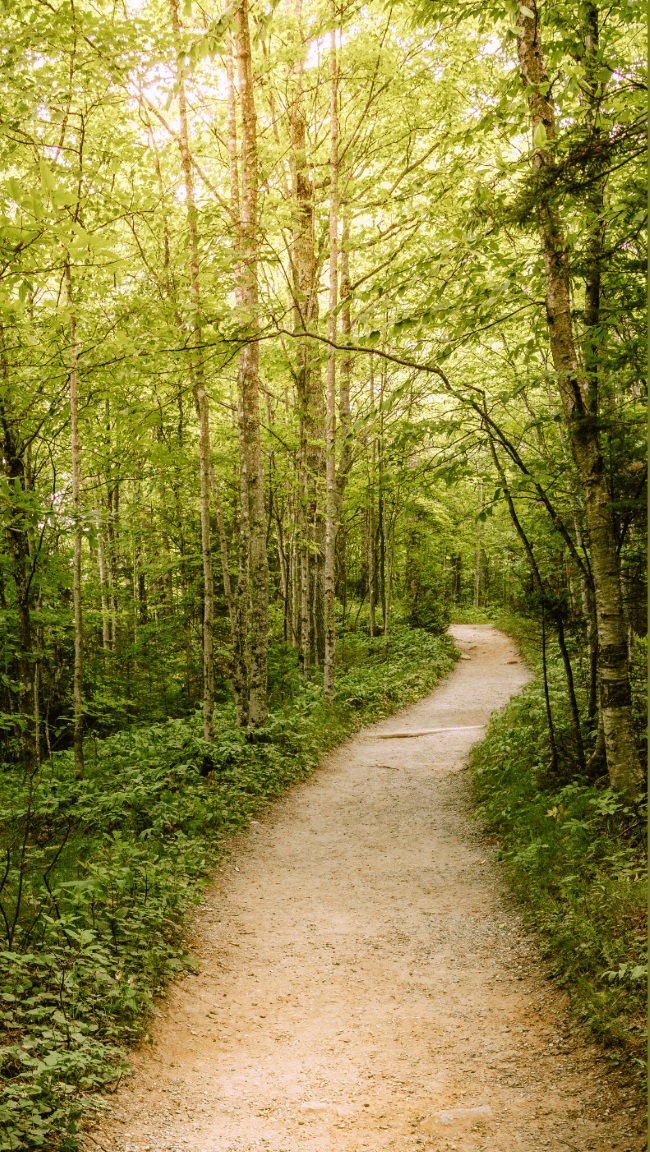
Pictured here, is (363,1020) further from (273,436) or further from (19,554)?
(273,436)

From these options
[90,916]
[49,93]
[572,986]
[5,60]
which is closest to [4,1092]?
[90,916]

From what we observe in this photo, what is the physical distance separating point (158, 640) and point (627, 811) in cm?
1111

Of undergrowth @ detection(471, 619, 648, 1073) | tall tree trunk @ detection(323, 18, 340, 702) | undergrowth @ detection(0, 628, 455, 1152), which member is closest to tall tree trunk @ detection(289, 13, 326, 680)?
tall tree trunk @ detection(323, 18, 340, 702)

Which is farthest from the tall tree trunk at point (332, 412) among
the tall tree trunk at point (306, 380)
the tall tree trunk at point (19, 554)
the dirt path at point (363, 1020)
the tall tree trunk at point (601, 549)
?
the tall tree trunk at point (601, 549)

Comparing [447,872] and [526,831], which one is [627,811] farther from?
[447,872]

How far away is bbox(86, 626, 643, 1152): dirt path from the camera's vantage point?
3.53 metres

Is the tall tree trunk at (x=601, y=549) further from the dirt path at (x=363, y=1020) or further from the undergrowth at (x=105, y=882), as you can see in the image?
the undergrowth at (x=105, y=882)

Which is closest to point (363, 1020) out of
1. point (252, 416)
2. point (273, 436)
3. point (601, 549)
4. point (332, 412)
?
point (601, 549)

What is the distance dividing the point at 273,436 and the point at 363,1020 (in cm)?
1174

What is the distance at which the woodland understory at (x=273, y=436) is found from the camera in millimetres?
4273

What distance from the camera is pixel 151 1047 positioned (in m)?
4.15

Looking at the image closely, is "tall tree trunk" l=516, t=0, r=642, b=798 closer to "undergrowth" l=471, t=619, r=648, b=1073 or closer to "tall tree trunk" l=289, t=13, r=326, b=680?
"undergrowth" l=471, t=619, r=648, b=1073

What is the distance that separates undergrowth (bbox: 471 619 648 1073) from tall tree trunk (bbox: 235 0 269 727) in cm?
395

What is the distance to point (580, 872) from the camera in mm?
5406
